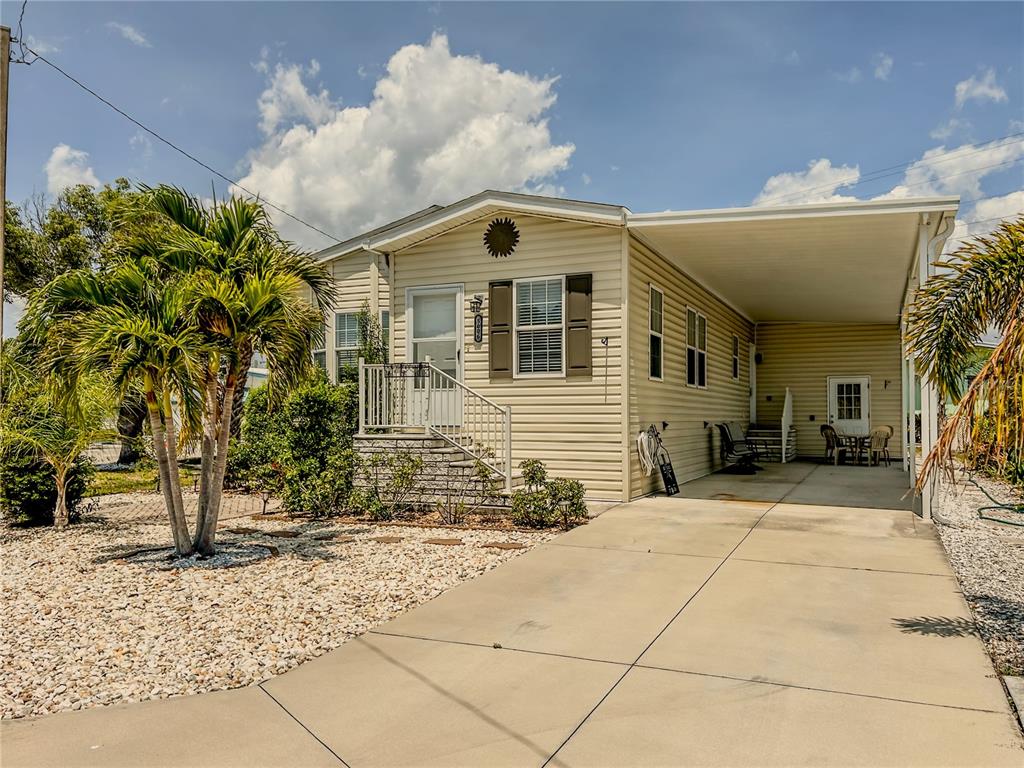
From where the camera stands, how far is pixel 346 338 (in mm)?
11922

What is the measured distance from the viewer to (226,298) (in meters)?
5.92

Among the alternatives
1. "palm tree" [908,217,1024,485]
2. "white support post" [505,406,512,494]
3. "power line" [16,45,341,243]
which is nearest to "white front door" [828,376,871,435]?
"white support post" [505,406,512,494]

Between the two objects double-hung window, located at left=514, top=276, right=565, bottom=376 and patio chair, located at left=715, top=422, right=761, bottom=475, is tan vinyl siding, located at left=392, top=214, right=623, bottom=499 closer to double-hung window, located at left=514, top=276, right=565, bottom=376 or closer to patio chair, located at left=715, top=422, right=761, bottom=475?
double-hung window, located at left=514, top=276, right=565, bottom=376

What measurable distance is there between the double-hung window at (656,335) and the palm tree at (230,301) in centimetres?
522

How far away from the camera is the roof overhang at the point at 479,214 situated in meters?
Result: 9.14

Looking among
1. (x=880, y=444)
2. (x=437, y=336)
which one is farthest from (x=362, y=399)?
(x=880, y=444)

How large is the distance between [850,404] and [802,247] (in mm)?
9049

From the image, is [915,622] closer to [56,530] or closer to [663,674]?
[663,674]

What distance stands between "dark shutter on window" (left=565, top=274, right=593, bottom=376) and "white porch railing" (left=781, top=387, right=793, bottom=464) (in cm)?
833

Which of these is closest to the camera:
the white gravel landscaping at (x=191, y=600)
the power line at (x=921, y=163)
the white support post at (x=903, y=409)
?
the white gravel landscaping at (x=191, y=600)

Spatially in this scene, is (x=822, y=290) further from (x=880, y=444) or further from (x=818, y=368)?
(x=880, y=444)

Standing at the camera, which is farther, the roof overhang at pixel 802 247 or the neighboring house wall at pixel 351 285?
the neighboring house wall at pixel 351 285

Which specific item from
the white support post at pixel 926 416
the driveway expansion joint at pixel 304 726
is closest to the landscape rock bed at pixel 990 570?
the white support post at pixel 926 416

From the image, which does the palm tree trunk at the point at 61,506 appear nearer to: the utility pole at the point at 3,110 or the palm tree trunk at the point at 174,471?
the utility pole at the point at 3,110
